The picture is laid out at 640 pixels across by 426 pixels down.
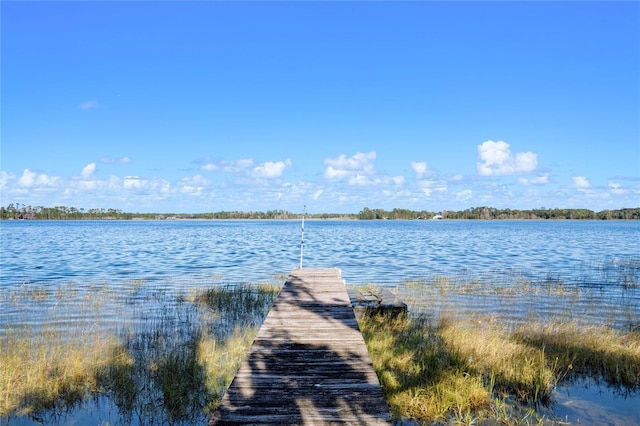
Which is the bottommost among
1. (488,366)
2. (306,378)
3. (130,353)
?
(130,353)

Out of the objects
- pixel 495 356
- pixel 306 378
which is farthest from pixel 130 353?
pixel 495 356

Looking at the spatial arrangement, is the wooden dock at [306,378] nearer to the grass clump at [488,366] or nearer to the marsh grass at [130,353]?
the grass clump at [488,366]

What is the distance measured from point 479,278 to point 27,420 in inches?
796

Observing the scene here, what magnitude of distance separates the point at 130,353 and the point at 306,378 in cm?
531

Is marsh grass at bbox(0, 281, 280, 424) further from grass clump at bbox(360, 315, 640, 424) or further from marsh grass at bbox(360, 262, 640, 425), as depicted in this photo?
marsh grass at bbox(360, 262, 640, 425)

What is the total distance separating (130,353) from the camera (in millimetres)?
9305

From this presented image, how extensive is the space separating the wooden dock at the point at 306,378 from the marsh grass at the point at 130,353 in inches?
51.5

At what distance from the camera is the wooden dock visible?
15.2 ft

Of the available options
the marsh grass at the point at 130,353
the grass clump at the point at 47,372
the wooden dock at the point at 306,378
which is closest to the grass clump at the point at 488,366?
the wooden dock at the point at 306,378

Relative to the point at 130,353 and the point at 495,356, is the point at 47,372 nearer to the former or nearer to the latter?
the point at 130,353

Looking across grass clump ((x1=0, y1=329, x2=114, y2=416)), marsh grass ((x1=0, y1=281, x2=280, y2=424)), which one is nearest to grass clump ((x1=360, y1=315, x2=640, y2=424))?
marsh grass ((x1=0, y1=281, x2=280, y2=424))

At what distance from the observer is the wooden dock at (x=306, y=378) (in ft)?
15.2

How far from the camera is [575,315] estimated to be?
13.9 meters

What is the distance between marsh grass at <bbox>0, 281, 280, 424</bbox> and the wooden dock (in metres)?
1.31
